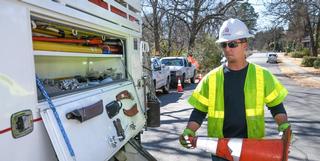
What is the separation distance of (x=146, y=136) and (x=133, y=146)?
373 cm

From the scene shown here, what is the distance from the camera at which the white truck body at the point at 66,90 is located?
87.2 inches

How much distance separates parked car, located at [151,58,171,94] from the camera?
619 inches

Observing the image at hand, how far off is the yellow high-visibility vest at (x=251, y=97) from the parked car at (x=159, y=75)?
469 inches

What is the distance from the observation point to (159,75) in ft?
53.6

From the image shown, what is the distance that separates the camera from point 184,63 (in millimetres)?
22109

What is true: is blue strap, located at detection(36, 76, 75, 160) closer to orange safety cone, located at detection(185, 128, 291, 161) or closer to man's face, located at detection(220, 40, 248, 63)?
orange safety cone, located at detection(185, 128, 291, 161)

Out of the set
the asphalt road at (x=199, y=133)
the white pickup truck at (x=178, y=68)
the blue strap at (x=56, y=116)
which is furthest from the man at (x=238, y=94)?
the white pickup truck at (x=178, y=68)

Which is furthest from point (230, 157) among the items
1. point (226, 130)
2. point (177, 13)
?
point (177, 13)

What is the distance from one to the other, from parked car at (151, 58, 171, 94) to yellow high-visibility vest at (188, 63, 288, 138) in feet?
39.1

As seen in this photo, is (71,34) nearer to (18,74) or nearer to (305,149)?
(18,74)

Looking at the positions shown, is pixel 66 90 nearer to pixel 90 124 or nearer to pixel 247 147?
pixel 90 124

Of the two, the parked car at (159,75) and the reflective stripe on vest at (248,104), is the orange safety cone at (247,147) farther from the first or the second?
the parked car at (159,75)

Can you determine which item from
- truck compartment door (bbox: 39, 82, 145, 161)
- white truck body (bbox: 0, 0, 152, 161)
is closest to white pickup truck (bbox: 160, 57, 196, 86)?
white truck body (bbox: 0, 0, 152, 161)

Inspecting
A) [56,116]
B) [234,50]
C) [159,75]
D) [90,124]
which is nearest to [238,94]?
[234,50]
